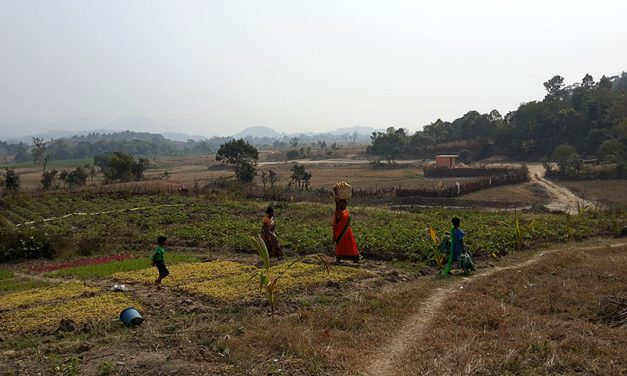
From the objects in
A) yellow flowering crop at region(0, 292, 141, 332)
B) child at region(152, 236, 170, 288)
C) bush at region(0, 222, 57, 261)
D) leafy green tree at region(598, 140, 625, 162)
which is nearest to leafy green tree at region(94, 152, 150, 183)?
bush at region(0, 222, 57, 261)

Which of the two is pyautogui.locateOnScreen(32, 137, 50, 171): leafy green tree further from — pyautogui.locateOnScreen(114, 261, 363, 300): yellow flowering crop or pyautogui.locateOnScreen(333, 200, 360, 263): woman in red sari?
Answer: pyautogui.locateOnScreen(333, 200, 360, 263): woman in red sari

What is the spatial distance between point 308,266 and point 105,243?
38.1 feet

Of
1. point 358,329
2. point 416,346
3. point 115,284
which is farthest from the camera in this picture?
point 115,284

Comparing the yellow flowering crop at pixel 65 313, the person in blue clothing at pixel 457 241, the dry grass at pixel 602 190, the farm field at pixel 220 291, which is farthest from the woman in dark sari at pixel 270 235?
the dry grass at pixel 602 190

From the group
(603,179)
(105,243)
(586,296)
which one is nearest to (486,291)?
(586,296)

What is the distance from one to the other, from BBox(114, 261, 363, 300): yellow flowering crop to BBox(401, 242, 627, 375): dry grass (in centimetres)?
411

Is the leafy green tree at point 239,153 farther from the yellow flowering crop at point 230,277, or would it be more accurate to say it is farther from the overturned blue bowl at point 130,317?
the overturned blue bowl at point 130,317

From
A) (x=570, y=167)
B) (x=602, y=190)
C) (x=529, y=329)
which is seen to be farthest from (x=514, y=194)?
(x=529, y=329)

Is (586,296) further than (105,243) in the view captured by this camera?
No

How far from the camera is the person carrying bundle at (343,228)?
52.8 ft

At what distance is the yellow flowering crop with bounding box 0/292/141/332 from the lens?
11.3m

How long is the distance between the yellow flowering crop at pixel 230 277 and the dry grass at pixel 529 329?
162 inches

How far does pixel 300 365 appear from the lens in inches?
332

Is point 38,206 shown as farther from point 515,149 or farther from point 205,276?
point 515,149
